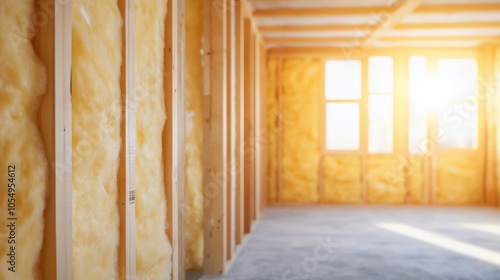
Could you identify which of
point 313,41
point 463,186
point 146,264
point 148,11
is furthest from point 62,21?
point 463,186

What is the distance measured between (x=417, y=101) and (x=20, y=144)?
6902mm

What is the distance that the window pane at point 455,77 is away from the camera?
7125 mm

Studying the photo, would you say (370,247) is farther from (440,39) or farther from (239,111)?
(440,39)

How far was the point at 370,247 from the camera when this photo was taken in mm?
4379

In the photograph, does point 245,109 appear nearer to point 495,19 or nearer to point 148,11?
point 148,11

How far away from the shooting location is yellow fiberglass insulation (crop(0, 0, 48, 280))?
1.13 meters

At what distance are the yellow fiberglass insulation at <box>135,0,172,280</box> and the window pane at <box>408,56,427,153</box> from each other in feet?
19.1

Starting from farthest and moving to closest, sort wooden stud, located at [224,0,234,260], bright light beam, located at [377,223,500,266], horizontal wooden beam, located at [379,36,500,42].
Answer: horizontal wooden beam, located at [379,36,500,42], bright light beam, located at [377,223,500,266], wooden stud, located at [224,0,234,260]

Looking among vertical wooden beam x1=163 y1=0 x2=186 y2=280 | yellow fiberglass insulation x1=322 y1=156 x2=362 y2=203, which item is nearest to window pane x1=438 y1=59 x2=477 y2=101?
yellow fiberglass insulation x1=322 y1=156 x2=362 y2=203

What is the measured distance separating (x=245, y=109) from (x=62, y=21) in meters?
3.83

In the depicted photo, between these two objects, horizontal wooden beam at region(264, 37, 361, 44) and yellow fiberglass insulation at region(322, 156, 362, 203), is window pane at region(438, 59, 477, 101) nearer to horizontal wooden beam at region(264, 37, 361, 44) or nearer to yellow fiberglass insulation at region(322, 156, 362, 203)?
horizontal wooden beam at region(264, 37, 361, 44)

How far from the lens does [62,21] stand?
1.32m

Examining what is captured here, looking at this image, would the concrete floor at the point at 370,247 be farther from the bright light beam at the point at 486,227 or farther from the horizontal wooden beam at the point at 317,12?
the horizontal wooden beam at the point at 317,12

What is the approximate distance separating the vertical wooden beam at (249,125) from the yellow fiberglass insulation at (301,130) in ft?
6.54
